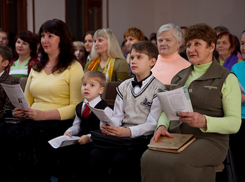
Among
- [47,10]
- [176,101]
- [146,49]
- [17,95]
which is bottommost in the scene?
[17,95]

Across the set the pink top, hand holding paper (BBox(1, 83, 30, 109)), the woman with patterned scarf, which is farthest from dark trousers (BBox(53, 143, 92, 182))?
the woman with patterned scarf

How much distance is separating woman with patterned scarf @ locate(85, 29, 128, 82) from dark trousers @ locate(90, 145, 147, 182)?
165 cm

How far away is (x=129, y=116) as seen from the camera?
9.20ft

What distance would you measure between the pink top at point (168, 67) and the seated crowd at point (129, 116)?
1 centimetres

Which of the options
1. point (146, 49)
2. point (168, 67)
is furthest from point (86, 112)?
point (168, 67)

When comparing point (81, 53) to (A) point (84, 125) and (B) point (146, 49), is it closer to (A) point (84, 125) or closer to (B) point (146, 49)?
(A) point (84, 125)

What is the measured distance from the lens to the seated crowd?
231 centimetres

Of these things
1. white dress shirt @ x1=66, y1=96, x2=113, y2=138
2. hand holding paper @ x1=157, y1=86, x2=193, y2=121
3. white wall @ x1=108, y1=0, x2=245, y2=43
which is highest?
white wall @ x1=108, y1=0, x2=245, y2=43

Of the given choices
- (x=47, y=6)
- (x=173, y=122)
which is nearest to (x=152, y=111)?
(x=173, y=122)

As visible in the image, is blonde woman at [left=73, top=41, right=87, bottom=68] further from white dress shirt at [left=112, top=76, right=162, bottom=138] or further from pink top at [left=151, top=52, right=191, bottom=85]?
white dress shirt at [left=112, top=76, right=162, bottom=138]

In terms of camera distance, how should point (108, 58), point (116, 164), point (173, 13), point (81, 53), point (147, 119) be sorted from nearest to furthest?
point (116, 164) → point (147, 119) → point (108, 58) → point (81, 53) → point (173, 13)

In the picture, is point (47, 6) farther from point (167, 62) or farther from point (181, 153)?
point (181, 153)

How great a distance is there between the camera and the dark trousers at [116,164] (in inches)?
100

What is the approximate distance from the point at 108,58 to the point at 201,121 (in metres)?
2.27
